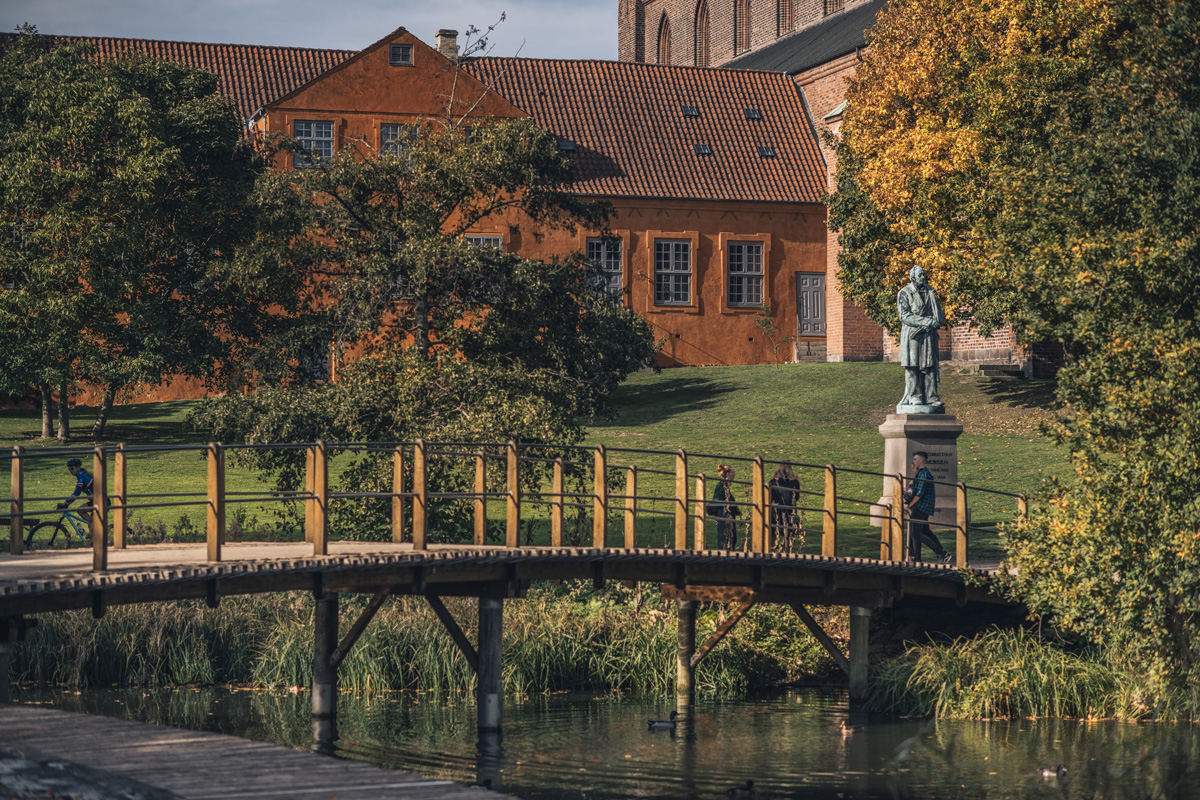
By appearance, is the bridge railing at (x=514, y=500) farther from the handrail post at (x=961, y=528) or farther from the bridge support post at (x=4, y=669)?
the bridge support post at (x=4, y=669)

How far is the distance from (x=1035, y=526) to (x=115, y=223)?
23361 millimetres

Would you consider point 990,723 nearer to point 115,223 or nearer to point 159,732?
point 159,732

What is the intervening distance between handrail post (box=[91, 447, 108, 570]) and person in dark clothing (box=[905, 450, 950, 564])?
10469 mm

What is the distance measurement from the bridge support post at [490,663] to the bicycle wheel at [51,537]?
5.72 m

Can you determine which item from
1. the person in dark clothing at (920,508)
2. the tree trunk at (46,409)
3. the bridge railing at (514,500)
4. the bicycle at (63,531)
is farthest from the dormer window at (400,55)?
the person in dark clothing at (920,508)

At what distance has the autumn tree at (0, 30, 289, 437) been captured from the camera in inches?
1368

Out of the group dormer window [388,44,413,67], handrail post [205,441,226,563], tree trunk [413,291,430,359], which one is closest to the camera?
handrail post [205,441,226,563]

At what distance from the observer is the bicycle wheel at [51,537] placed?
21625mm

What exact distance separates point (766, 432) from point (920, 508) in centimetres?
1432

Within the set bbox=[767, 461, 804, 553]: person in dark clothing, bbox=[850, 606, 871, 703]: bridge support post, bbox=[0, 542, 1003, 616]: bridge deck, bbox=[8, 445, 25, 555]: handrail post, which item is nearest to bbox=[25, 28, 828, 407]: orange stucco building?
bbox=[767, 461, 804, 553]: person in dark clothing

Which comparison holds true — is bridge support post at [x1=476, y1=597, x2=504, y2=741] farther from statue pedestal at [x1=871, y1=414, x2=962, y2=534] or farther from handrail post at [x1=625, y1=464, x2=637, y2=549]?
statue pedestal at [x1=871, y1=414, x2=962, y2=534]

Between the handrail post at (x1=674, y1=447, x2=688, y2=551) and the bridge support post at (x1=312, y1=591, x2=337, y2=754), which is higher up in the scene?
the handrail post at (x1=674, y1=447, x2=688, y2=551)

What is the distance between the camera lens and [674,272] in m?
48.3

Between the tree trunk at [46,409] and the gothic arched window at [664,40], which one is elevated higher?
the gothic arched window at [664,40]
